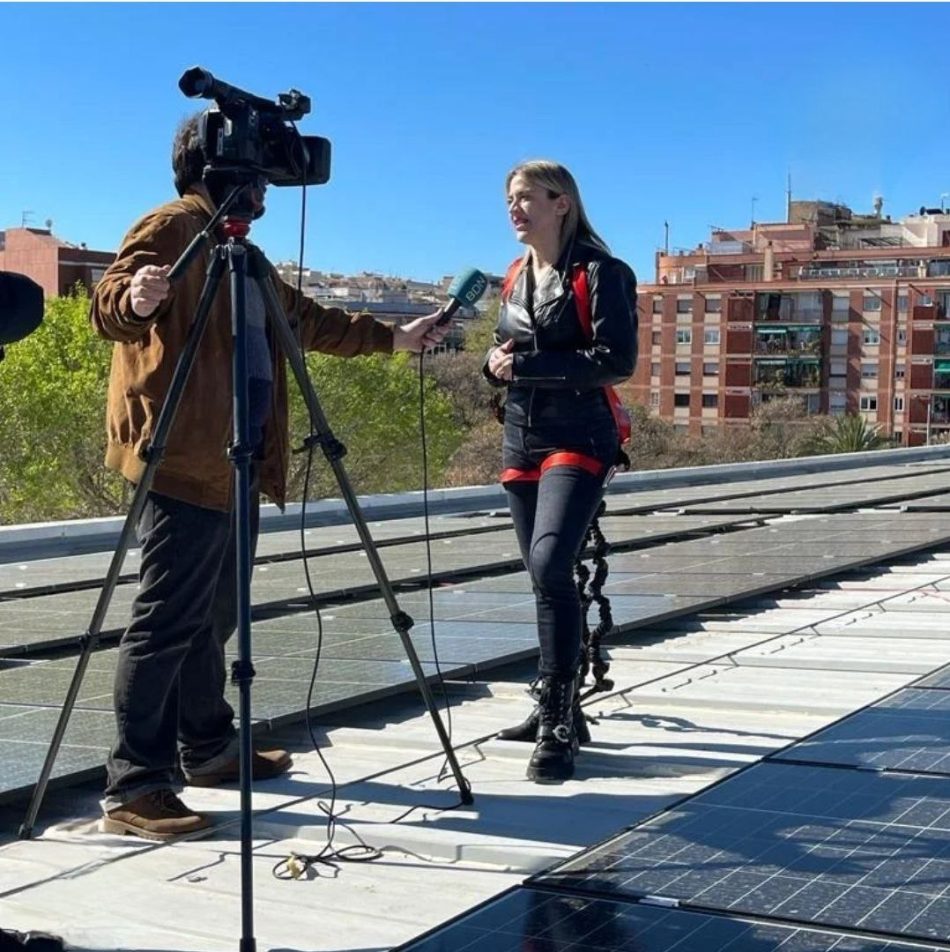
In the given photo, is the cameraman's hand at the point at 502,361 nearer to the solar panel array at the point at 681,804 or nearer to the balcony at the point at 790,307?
the solar panel array at the point at 681,804

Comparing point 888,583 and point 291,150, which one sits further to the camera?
point 888,583

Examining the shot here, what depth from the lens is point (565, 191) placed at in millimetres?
4770

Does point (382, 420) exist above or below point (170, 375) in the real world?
above

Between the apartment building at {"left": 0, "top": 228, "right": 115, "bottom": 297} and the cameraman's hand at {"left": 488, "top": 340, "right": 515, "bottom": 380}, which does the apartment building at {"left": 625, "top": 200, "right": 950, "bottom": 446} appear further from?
the cameraman's hand at {"left": 488, "top": 340, "right": 515, "bottom": 380}

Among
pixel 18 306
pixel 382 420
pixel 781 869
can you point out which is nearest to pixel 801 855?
pixel 781 869

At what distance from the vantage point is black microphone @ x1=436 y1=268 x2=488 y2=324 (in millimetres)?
4719

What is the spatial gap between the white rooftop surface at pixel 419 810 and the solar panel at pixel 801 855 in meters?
0.16

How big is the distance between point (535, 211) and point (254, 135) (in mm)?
1131

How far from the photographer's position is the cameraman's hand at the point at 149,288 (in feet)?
12.3

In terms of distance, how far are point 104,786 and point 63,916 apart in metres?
1.16

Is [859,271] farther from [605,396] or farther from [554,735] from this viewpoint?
[554,735]

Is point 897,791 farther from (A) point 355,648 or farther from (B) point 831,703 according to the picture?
(A) point 355,648

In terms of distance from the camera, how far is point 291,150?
4023 mm

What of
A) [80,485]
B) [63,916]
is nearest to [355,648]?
[63,916]
